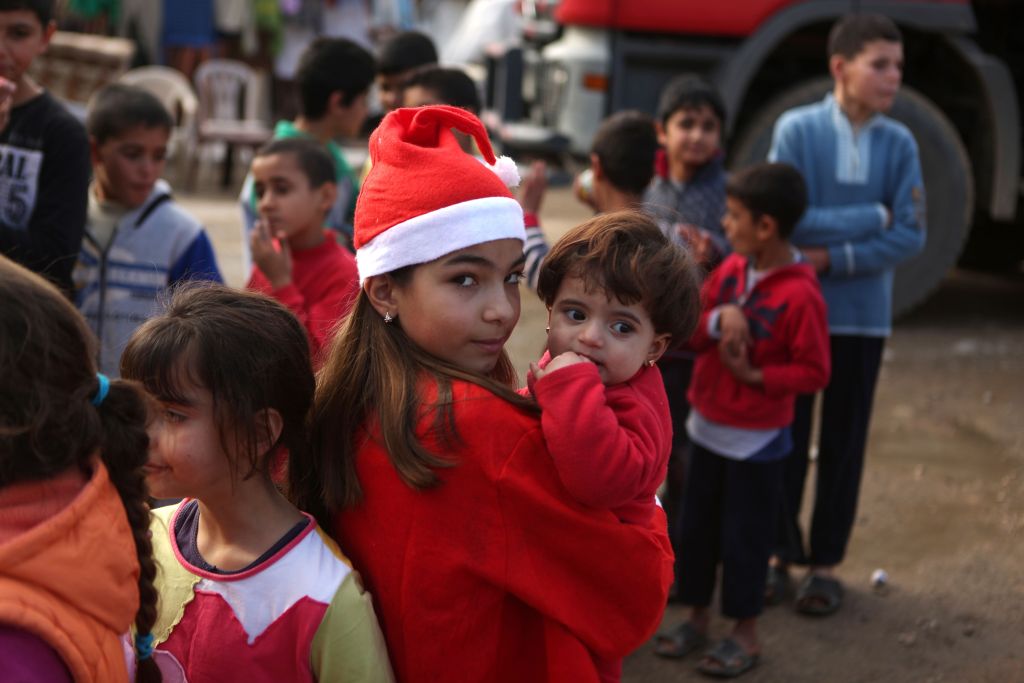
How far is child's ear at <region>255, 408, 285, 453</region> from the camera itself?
1.89 metres

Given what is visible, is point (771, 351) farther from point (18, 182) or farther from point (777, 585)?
point (18, 182)

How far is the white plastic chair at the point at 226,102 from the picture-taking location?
11492mm

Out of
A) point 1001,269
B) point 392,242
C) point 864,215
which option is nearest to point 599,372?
point 392,242

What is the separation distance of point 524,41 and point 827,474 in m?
4.64

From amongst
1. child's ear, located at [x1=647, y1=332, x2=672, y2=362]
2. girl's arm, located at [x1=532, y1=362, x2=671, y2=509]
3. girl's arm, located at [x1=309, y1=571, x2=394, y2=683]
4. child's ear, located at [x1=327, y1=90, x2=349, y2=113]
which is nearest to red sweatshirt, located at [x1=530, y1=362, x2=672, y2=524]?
girl's arm, located at [x1=532, y1=362, x2=671, y2=509]

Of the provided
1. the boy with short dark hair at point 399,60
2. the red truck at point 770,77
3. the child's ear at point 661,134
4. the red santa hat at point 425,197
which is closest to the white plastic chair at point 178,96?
the red truck at point 770,77

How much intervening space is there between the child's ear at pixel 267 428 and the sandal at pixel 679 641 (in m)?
2.34

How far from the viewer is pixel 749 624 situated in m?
3.85

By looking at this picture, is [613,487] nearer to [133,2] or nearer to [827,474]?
[827,474]

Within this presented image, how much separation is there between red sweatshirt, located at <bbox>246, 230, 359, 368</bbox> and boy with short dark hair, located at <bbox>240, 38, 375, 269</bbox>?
0.75m

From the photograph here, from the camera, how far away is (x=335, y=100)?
4.52 meters

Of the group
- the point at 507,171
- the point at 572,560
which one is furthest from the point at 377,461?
the point at 507,171

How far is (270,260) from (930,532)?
3045 mm

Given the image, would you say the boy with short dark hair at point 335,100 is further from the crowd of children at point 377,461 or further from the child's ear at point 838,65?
the crowd of children at point 377,461
